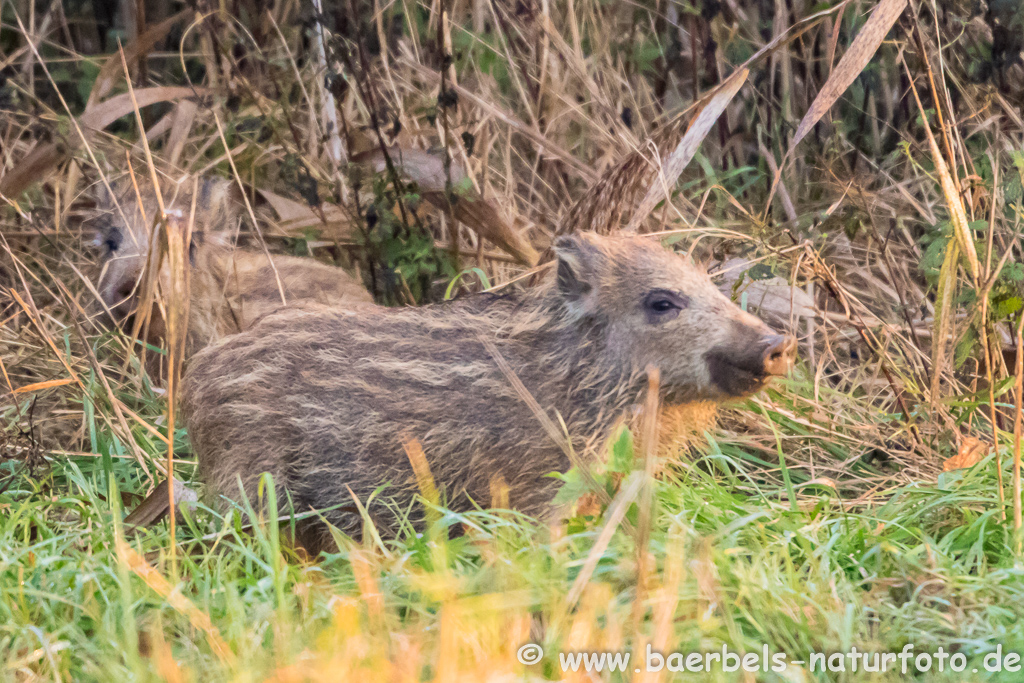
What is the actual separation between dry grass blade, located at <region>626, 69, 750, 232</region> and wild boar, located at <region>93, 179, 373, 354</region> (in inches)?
50.8

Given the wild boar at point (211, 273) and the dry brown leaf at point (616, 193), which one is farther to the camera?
the wild boar at point (211, 273)

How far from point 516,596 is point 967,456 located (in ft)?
5.56

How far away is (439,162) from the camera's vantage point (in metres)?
4.18

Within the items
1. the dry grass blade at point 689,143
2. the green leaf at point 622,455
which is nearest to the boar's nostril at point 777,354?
the green leaf at point 622,455

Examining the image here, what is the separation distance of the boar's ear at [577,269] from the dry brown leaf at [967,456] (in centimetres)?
123

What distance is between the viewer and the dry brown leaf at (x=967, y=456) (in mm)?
3178

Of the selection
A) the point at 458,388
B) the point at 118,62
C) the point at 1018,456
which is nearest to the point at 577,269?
the point at 458,388

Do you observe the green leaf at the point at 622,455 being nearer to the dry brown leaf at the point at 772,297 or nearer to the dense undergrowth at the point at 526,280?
the dense undergrowth at the point at 526,280

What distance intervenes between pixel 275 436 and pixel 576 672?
1302 millimetres

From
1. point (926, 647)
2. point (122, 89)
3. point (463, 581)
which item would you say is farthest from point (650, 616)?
point (122, 89)

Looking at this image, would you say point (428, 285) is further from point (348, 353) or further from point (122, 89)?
point (122, 89)

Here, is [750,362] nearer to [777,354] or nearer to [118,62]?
[777,354]

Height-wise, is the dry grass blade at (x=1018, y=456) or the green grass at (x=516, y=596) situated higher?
the dry grass blade at (x=1018, y=456)

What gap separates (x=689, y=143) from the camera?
11.8ft
